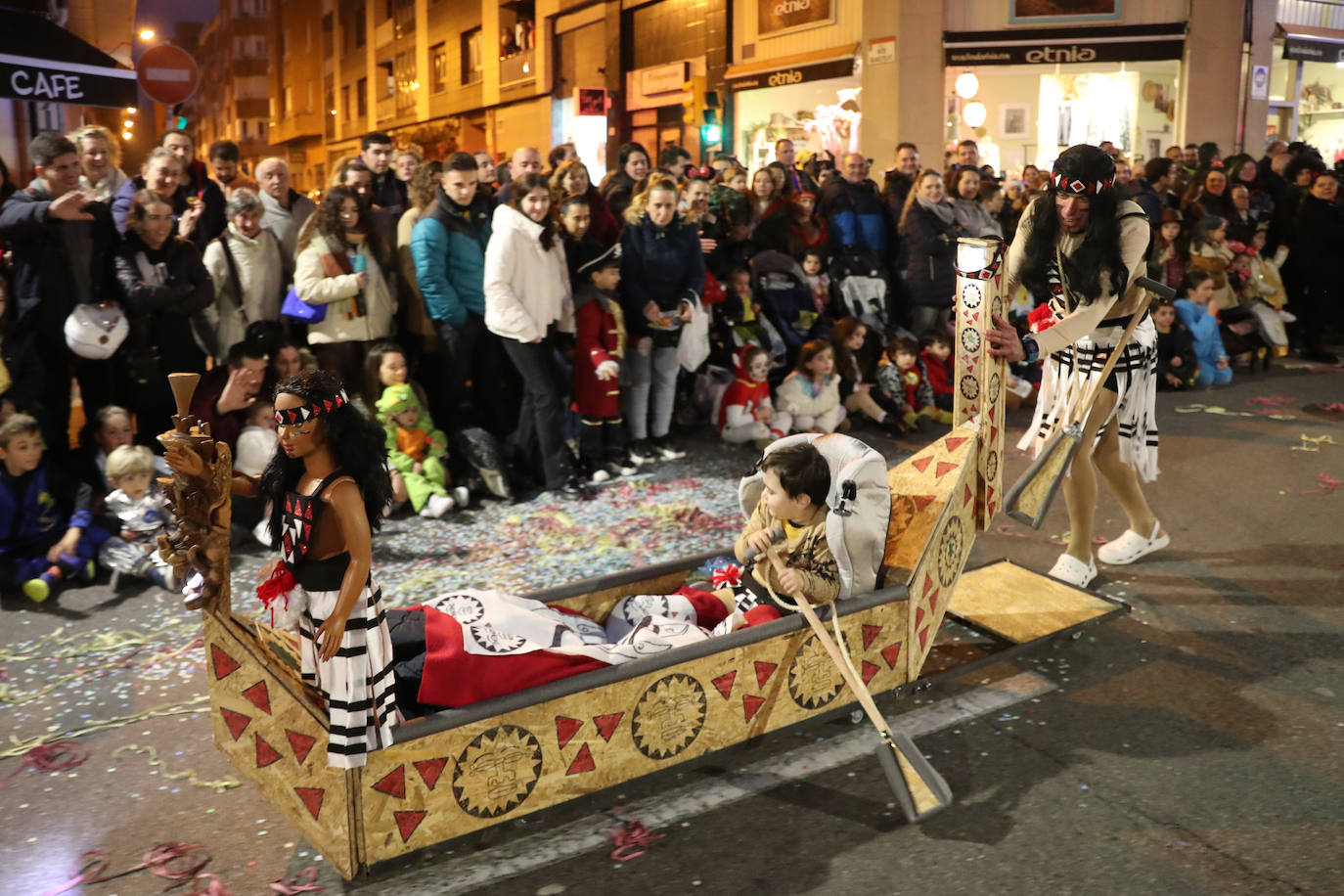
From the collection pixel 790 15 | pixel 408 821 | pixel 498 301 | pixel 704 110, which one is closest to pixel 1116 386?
pixel 498 301

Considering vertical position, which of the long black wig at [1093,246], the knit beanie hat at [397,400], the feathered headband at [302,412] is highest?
the long black wig at [1093,246]

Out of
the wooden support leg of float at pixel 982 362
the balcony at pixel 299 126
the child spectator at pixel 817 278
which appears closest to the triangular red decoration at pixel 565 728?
the wooden support leg of float at pixel 982 362

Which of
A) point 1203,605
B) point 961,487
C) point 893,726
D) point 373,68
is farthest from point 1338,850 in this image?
point 373,68

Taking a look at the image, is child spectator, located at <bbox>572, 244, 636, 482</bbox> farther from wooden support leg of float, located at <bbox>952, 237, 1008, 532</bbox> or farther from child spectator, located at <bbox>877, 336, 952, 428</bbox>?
wooden support leg of float, located at <bbox>952, 237, 1008, 532</bbox>

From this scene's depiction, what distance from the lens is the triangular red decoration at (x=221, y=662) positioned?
3.20 m

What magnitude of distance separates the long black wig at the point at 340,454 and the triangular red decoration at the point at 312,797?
0.69 meters

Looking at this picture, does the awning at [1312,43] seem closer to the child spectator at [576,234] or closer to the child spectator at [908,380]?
the child spectator at [908,380]

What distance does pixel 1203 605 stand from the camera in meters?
5.21

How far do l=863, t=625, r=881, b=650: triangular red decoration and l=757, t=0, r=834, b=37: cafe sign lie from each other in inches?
629

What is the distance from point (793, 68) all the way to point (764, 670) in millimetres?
16436

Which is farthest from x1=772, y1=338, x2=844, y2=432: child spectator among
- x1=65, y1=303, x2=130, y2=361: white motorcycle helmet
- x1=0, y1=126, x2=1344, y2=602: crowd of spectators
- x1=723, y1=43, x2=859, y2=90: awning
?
x1=723, y1=43, x2=859, y2=90: awning

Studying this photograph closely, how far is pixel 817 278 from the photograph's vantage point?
9242mm

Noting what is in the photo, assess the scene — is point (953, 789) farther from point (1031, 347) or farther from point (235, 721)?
point (235, 721)

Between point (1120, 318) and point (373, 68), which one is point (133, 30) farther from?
point (373, 68)
